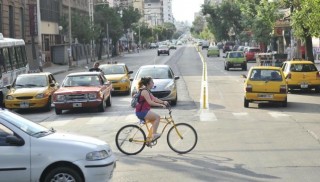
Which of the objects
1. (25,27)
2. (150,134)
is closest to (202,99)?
(150,134)

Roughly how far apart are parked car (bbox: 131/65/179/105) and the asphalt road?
0.70 m

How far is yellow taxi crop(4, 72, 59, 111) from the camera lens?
21.2m

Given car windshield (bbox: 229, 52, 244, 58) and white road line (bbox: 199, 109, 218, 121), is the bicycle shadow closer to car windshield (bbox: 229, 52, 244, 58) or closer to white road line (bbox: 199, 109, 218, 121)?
white road line (bbox: 199, 109, 218, 121)

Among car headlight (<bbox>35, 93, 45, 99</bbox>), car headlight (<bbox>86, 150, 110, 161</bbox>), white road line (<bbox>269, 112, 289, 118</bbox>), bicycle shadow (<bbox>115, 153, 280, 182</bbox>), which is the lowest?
bicycle shadow (<bbox>115, 153, 280, 182</bbox>)

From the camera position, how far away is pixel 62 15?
77.2 metres

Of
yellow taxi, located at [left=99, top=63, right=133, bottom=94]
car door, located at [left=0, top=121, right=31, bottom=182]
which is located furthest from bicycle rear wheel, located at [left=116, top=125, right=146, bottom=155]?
yellow taxi, located at [left=99, top=63, right=133, bottom=94]

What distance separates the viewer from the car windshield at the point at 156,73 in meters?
22.8

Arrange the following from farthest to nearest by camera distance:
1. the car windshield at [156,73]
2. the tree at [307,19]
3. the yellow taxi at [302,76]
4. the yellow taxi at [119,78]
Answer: the yellow taxi at [119,78] → the yellow taxi at [302,76] → the tree at [307,19] → the car windshield at [156,73]

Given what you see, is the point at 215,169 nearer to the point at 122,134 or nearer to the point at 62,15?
the point at 122,134

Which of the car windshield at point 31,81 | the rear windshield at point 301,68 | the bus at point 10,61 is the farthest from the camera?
the rear windshield at point 301,68

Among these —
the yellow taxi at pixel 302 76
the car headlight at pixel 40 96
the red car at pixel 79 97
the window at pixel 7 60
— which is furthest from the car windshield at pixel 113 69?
the yellow taxi at pixel 302 76

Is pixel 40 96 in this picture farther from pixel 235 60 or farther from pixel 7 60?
pixel 235 60

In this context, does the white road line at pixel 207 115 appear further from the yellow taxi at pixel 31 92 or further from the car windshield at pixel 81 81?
the yellow taxi at pixel 31 92

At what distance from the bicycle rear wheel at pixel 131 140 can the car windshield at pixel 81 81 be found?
9.46 m
